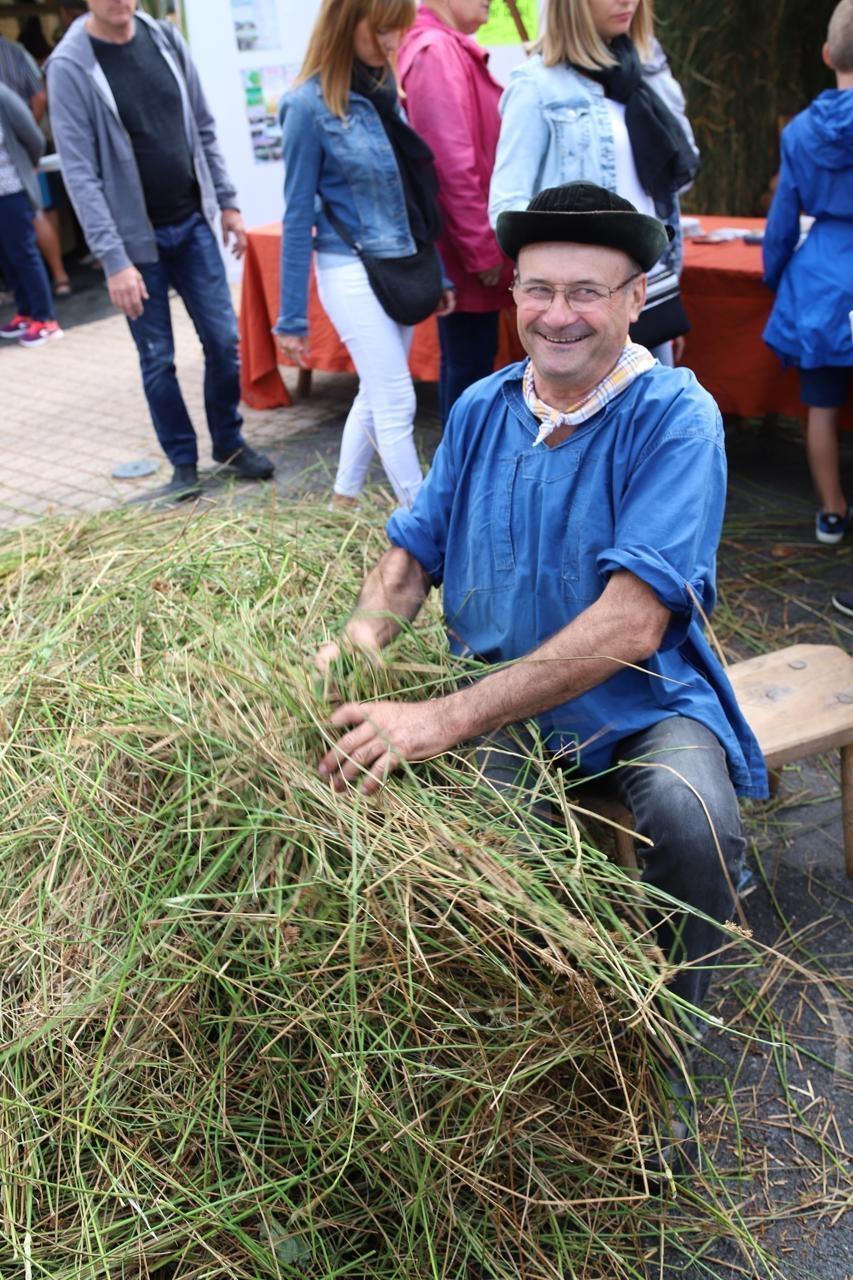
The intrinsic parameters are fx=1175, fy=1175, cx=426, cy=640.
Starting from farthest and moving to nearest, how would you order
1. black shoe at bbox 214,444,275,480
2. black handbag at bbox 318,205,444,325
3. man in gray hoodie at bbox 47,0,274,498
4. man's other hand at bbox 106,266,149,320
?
black shoe at bbox 214,444,275,480, man's other hand at bbox 106,266,149,320, man in gray hoodie at bbox 47,0,274,498, black handbag at bbox 318,205,444,325

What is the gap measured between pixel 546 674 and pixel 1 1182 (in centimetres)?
110

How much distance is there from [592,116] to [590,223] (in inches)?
65.8

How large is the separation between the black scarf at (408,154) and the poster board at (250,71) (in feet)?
13.4

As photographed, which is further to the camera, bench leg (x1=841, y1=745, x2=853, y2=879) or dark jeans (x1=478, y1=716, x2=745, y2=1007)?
bench leg (x1=841, y1=745, x2=853, y2=879)

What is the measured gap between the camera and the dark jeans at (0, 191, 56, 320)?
25.1ft

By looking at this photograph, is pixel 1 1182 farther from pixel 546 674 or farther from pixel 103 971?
pixel 546 674

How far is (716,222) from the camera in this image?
17.7ft

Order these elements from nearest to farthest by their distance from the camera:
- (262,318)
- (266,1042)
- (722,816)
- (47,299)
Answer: (266,1042) → (722,816) → (262,318) → (47,299)

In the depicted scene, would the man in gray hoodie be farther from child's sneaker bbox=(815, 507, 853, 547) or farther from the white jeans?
child's sneaker bbox=(815, 507, 853, 547)

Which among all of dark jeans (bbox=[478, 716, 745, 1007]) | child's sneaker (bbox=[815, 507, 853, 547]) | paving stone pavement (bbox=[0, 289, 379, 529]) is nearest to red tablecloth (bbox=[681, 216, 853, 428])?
child's sneaker (bbox=[815, 507, 853, 547])

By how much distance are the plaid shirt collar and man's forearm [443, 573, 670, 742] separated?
31 cm

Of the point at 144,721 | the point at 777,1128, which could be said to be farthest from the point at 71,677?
the point at 777,1128

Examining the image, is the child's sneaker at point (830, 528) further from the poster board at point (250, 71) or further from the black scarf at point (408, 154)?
the poster board at point (250, 71)

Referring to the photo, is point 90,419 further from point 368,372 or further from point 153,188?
point 368,372
